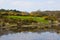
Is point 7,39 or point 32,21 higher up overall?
point 7,39

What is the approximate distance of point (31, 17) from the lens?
57.0 ft

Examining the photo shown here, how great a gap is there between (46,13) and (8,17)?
3638 mm

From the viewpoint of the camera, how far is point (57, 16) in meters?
18.2

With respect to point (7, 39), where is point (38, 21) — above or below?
below

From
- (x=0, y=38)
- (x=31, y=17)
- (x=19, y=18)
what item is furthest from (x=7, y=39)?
(x=31, y=17)

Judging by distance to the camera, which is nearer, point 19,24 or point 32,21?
point 19,24

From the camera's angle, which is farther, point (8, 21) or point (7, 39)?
point (8, 21)

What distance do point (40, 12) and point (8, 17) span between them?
305cm

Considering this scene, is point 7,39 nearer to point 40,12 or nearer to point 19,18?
point 19,18

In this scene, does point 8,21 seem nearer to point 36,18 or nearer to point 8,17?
point 8,17

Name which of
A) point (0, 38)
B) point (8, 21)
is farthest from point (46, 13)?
point (0, 38)

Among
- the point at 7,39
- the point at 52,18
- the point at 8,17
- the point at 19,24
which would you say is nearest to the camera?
the point at 7,39

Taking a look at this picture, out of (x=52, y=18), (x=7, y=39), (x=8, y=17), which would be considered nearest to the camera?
(x=7, y=39)

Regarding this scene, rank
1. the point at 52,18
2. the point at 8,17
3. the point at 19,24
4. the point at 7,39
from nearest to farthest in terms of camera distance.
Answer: the point at 7,39 → the point at 19,24 → the point at 8,17 → the point at 52,18
